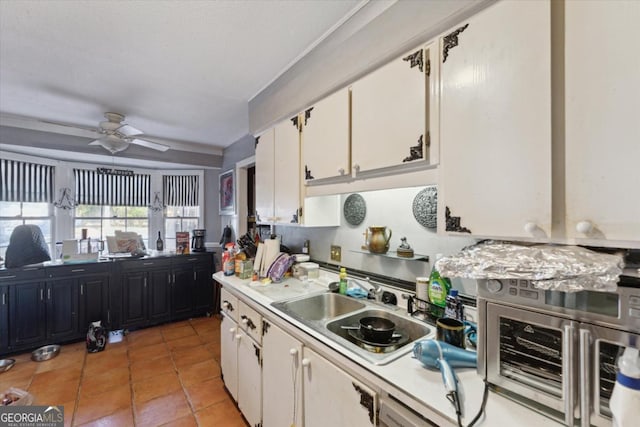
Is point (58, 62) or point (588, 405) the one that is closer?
point (588, 405)

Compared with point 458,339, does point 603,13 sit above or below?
above

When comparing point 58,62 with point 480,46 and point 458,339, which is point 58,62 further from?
point 458,339

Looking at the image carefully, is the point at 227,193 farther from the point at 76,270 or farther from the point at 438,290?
the point at 438,290

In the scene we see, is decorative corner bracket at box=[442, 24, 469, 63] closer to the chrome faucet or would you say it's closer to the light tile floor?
the chrome faucet

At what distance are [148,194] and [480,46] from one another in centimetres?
464

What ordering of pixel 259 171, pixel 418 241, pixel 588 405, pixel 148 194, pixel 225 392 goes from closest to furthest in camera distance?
pixel 588 405 < pixel 418 241 < pixel 225 392 < pixel 259 171 < pixel 148 194

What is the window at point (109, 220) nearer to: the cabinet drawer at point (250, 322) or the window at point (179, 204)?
the window at point (179, 204)

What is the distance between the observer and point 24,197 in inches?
128

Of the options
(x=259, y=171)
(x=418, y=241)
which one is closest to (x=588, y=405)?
(x=418, y=241)

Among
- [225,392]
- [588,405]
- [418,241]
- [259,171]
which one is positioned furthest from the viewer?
[259,171]

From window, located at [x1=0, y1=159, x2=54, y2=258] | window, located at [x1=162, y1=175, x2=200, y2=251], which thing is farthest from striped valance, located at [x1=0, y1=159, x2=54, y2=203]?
window, located at [x1=162, y1=175, x2=200, y2=251]

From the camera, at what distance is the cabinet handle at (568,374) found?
696 mm

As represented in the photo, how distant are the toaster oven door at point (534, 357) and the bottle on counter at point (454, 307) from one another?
1.15 ft

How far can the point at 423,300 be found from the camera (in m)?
1.40
